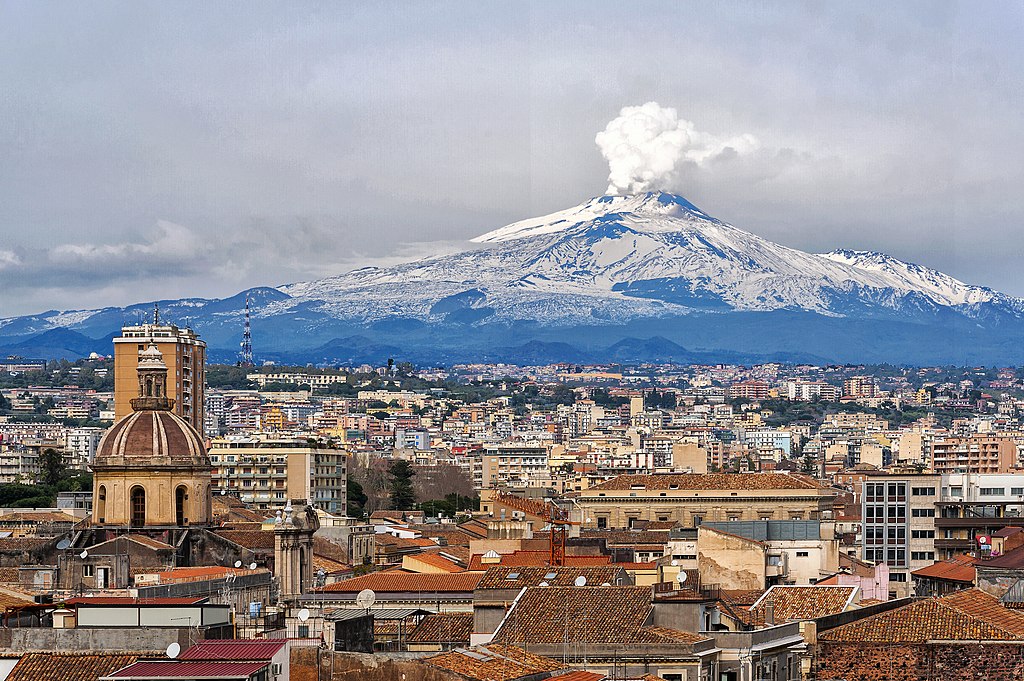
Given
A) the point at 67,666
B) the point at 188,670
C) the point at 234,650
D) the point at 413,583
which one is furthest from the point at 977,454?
the point at 188,670

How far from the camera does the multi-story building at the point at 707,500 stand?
313 ft

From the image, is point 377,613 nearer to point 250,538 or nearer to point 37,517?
point 250,538

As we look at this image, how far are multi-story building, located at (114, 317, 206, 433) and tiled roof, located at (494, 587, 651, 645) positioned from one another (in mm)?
104316

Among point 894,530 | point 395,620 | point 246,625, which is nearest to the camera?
point 246,625

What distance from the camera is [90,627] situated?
78.6 feet

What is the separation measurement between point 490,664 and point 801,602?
10.8 meters

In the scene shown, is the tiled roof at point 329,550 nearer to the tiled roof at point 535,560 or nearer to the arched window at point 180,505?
the arched window at point 180,505

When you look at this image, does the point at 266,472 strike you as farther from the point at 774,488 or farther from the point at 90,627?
the point at 90,627

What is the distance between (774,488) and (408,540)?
2625 centimetres

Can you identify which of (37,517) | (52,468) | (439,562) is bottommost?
(52,468)

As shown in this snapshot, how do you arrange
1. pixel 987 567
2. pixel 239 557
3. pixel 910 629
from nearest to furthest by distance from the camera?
pixel 910 629, pixel 987 567, pixel 239 557

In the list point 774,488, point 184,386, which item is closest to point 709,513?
point 774,488

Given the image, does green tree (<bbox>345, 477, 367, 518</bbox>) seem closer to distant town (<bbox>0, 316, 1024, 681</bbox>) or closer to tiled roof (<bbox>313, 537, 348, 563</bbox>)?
distant town (<bbox>0, 316, 1024, 681</bbox>)

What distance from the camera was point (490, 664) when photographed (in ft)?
81.5
